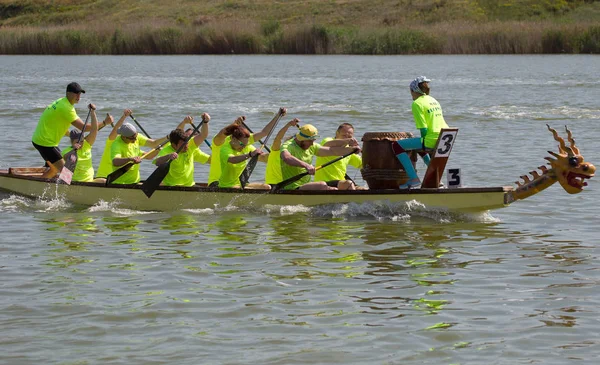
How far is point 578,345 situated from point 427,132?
196 inches

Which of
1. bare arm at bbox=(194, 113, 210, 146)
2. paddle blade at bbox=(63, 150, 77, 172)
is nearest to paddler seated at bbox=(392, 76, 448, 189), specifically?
bare arm at bbox=(194, 113, 210, 146)

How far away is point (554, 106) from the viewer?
98.2 ft

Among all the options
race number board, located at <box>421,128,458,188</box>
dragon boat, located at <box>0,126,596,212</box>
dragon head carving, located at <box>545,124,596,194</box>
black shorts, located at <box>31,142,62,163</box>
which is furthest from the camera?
black shorts, located at <box>31,142,62,163</box>

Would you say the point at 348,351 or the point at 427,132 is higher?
the point at 427,132

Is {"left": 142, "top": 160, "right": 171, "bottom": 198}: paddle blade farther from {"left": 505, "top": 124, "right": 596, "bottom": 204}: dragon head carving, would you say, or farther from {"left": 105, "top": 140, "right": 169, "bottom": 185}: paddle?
{"left": 505, "top": 124, "right": 596, "bottom": 204}: dragon head carving

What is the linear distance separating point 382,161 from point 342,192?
63 cm

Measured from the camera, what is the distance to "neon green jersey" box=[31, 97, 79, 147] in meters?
14.9

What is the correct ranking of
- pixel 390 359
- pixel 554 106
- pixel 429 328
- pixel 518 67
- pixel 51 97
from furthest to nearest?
pixel 518 67 < pixel 51 97 < pixel 554 106 < pixel 429 328 < pixel 390 359

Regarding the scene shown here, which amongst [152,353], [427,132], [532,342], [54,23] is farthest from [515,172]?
[54,23]

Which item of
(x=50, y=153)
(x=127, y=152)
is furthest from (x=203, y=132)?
(x=50, y=153)

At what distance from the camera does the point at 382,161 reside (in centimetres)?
1323

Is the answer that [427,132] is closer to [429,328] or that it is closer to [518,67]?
[429,328]

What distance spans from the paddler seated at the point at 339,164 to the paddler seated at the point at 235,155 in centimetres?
76

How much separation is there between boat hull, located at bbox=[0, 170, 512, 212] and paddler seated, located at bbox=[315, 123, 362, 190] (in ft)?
1.36
